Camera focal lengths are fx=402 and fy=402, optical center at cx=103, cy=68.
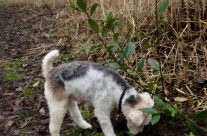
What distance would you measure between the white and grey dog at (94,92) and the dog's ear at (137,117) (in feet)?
0.33

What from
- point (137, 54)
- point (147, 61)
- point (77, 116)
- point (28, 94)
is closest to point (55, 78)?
point (77, 116)

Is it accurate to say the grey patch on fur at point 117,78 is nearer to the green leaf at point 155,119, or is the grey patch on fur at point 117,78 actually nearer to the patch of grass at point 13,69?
the green leaf at point 155,119

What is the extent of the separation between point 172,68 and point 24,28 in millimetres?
5151

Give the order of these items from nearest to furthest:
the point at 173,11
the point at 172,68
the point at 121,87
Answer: the point at 121,87 → the point at 172,68 → the point at 173,11

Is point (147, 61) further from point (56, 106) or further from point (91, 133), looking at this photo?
point (56, 106)

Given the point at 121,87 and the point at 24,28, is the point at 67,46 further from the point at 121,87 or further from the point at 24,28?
the point at 121,87

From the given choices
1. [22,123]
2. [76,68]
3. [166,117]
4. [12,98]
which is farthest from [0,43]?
[166,117]

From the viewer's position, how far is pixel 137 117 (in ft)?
12.2

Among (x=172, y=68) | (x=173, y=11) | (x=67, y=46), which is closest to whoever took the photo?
(x=172, y=68)

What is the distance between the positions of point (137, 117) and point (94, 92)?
1.92ft

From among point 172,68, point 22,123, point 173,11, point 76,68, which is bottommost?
point 22,123

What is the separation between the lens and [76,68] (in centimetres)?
417

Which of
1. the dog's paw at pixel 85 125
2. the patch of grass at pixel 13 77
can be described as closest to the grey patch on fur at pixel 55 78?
the dog's paw at pixel 85 125

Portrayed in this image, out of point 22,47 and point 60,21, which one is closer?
point 22,47
